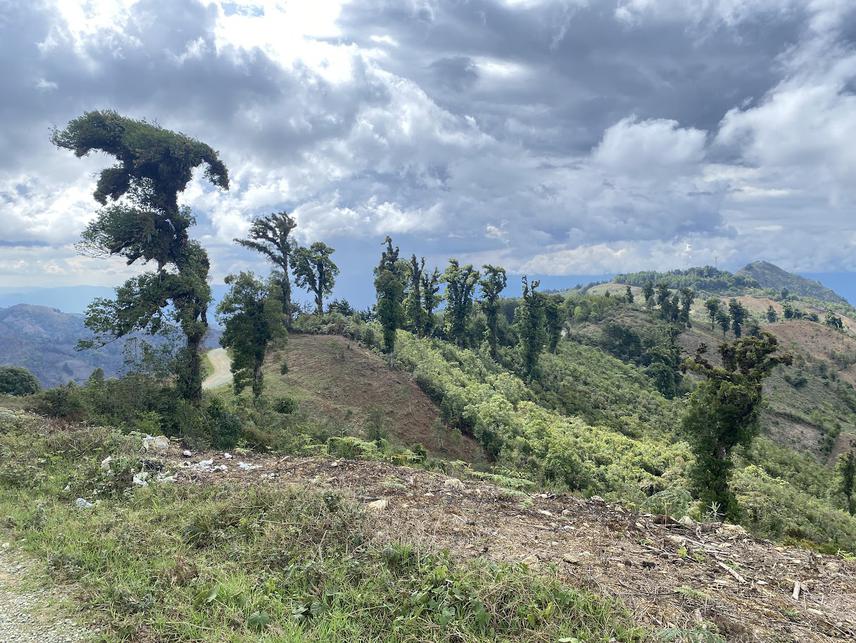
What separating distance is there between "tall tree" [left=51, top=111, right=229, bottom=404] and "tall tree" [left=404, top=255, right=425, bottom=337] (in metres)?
28.1

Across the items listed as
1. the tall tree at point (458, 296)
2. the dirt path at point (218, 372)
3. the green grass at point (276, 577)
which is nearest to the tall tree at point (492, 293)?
the tall tree at point (458, 296)

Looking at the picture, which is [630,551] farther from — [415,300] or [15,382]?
[415,300]

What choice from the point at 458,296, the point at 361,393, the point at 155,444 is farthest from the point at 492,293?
the point at 155,444

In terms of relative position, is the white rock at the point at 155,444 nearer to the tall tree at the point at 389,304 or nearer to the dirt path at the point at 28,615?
the dirt path at the point at 28,615

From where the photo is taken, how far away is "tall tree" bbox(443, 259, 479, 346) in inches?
2008

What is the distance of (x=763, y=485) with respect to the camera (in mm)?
23391

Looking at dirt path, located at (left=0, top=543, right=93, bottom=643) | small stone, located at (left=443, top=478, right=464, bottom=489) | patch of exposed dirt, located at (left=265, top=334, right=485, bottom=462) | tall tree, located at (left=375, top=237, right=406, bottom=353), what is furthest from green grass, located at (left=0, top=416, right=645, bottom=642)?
tall tree, located at (left=375, top=237, right=406, bottom=353)

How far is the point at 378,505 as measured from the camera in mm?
7109

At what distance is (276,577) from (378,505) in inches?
78.9

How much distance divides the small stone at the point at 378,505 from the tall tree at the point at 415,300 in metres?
41.7

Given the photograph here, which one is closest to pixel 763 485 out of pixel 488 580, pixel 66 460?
pixel 488 580

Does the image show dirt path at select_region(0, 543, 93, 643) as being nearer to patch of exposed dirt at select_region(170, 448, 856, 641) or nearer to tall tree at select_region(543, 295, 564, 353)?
patch of exposed dirt at select_region(170, 448, 856, 641)

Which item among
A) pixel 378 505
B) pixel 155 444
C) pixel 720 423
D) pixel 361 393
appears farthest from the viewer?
pixel 361 393

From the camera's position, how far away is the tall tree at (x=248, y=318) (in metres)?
22.9
